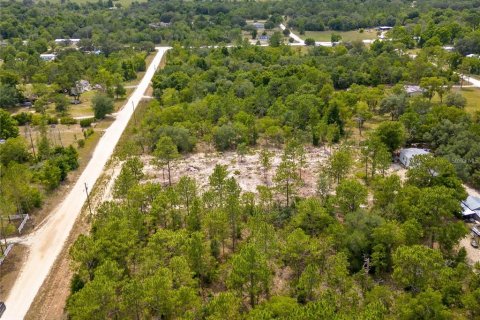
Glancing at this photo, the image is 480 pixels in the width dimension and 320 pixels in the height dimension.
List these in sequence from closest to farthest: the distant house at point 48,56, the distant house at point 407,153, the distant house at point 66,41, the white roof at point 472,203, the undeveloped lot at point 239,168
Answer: the white roof at point 472,203 < the undeveloped lot at point 239,168 < the distant house at point 407,153 < the distant house at point 48,56 < the distant house at point 66,41

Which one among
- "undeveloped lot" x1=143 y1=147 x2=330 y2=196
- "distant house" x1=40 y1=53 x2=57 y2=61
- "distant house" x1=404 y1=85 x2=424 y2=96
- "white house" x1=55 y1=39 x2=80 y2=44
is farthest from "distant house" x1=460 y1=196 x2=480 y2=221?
"white house" x1=55 y1=39 x2=80 y2=44

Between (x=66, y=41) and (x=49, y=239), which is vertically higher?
(x=66, y=41)

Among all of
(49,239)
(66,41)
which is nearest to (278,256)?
(49,239)

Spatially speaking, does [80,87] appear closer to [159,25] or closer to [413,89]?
[413,89]

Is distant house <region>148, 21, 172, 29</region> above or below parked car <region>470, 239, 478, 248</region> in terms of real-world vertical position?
above

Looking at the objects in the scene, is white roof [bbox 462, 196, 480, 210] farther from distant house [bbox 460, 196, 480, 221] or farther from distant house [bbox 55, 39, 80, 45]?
distant house [bbox 55, 39, 80, 45]

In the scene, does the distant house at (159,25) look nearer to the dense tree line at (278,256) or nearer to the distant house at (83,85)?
the distant house at (83,85)

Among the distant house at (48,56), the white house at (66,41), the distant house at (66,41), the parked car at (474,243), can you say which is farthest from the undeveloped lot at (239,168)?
the white house at (66,41)
